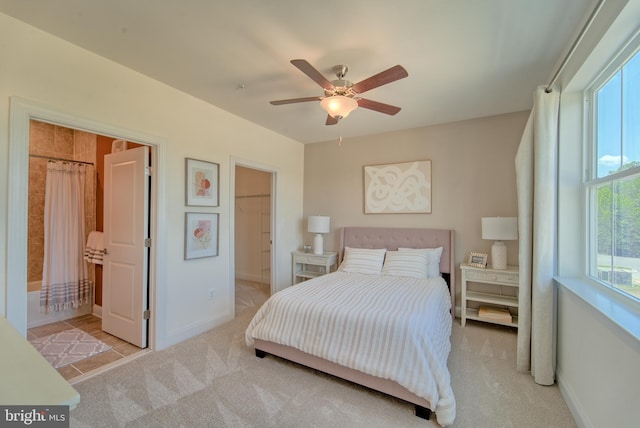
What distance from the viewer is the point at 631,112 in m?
1.61

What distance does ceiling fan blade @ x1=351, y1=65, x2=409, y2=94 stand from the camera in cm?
189

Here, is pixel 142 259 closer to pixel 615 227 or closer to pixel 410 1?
pixel 410 1

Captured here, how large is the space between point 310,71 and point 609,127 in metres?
2.02

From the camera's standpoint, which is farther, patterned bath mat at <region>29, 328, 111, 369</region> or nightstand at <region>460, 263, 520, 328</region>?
nightstand at <region>460, 263, 520, 328</region>

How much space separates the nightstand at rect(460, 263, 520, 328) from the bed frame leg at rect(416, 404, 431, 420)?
1.81 meters

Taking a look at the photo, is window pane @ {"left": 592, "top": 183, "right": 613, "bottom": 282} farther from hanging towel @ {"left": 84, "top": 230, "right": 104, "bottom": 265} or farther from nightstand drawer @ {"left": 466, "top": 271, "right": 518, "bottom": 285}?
hanging towel @ {"left": 84, "top": 230, "right": 104, "bottom": 265}

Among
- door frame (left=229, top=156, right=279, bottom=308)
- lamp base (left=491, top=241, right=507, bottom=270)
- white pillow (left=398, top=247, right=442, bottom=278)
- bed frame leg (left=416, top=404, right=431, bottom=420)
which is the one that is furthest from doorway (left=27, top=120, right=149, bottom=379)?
lamp base (left=491, top=241, right=507, bottom=270)

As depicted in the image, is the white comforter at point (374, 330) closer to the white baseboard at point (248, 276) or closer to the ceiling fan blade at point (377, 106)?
the ceiling fan blade at point (377, 106)

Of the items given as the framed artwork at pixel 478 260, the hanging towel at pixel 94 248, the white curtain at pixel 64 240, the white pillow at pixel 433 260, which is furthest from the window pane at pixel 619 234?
the white curtain at pixel 64 240

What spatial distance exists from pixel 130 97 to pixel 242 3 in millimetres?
1512

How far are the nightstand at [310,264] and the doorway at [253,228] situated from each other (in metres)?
1.08

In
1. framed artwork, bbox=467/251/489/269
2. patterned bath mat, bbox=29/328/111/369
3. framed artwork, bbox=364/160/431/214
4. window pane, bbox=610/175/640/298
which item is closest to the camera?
window pane, bbox=610/175/640/298

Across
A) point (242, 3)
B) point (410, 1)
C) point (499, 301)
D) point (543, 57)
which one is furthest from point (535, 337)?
point (242, 3)

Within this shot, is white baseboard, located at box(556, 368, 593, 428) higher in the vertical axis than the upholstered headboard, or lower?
lower
